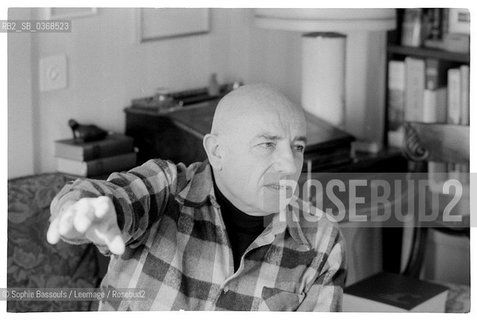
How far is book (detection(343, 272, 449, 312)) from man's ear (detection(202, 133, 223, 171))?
70cm

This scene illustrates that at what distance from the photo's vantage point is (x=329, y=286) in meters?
1.43

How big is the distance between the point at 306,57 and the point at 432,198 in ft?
1.82

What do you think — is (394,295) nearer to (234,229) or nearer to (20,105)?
(234,229)

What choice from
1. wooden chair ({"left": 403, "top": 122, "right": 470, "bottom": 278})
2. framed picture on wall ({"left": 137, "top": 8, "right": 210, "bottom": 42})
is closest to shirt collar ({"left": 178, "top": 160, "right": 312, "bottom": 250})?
framed picture on wall ({"left": 137, "top": 8, "right": 210, "bottom": 42})

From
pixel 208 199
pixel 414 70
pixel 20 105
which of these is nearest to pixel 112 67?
pixel 20 105

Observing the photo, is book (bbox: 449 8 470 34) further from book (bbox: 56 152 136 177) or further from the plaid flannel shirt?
the plaid flannel shirt

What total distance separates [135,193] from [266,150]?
0.65 ft

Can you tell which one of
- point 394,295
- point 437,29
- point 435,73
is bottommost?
point 394,295

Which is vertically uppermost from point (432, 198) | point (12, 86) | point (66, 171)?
point (12, 86)

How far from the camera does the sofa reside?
1.89 m

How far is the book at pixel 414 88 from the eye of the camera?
257 centimetres

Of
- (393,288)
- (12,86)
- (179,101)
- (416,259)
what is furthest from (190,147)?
(416,259)

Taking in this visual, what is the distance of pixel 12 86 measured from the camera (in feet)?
6.31
